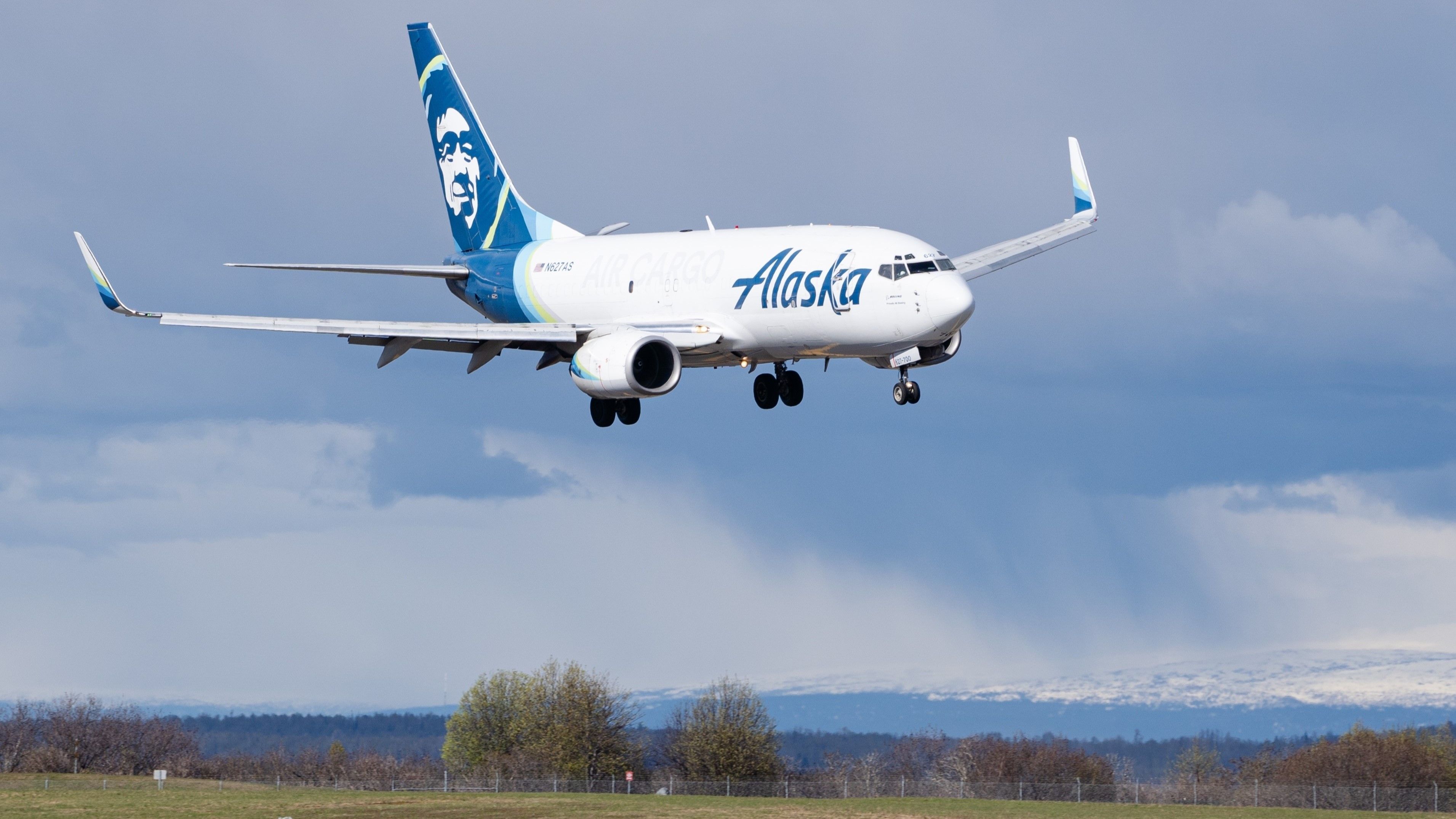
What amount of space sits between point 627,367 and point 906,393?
857cm

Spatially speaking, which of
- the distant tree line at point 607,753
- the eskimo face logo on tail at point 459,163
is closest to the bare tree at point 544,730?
the distant tree line at point 607,753

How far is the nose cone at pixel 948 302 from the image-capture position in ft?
164

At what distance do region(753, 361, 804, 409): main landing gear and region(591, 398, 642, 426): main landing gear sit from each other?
4142 millimetres

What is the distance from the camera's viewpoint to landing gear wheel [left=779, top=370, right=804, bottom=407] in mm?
60000

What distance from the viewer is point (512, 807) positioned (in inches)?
3782

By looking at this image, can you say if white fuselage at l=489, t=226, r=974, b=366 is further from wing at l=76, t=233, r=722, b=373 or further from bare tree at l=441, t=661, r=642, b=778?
bare tree at l=441, t=661, r=642, b=778

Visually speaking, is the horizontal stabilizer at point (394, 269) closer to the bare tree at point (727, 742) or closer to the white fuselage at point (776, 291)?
the white fuselage at point (776, 291)

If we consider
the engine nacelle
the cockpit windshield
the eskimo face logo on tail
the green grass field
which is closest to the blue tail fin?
the eskimo face logo on tail

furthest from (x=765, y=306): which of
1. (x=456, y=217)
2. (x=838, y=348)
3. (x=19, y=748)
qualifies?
(x=19, y=748)

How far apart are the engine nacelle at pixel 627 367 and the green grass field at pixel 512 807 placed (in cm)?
3784

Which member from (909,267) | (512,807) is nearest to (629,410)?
(909,267)

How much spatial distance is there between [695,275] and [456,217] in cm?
2024

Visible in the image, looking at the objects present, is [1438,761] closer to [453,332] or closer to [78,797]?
[78,797]

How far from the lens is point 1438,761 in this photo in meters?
150
